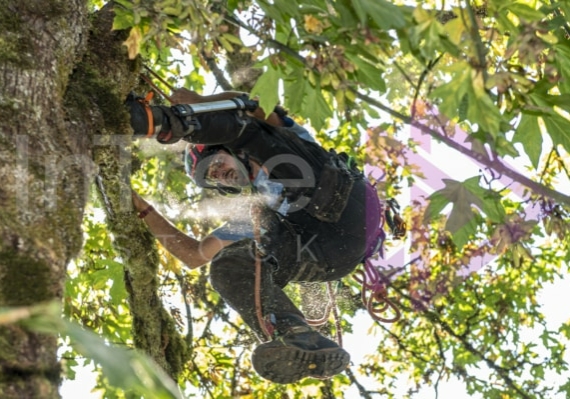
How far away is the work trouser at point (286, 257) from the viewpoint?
15.0 ft

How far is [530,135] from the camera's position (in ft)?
11.8

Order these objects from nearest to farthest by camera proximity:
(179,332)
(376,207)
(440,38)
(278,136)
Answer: (440,38) < (278,136) < (376,207) < (179,332)

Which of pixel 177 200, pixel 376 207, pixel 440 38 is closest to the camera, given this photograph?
pixel 440 38

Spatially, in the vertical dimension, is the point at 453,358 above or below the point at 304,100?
above

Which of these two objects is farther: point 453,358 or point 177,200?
point 453,358

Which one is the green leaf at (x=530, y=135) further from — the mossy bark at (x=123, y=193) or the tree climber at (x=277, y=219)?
the mossy bark at (x=123, y=193)

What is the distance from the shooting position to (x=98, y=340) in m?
1.49

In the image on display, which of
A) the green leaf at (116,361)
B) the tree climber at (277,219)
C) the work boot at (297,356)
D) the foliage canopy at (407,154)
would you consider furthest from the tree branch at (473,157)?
the green leaf at (116,361)

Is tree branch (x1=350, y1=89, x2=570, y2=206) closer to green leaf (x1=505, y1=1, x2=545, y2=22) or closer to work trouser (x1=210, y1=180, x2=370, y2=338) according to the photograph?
green leaf (x1=505, y1=1, x2=545, y2=22)

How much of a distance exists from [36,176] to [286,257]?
230 centimetres

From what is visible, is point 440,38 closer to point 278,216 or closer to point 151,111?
point 151,111

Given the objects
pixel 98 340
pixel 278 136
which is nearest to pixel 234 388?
pixel 278 136

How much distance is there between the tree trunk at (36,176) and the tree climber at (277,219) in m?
1.00

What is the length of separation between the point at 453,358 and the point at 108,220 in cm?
549
